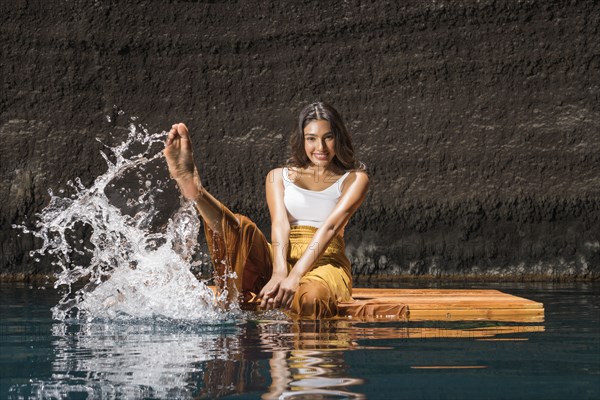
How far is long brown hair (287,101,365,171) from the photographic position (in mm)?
4492

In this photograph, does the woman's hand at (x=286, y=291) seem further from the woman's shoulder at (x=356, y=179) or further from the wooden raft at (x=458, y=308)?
the woman's shoulder at (x=356, y=179)

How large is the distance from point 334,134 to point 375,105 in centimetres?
359

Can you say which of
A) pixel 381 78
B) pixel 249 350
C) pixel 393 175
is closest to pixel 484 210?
pixel 393 175

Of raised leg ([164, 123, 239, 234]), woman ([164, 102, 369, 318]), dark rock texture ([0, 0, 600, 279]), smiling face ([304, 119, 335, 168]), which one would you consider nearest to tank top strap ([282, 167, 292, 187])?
woman ([164, 102, 369, 318])

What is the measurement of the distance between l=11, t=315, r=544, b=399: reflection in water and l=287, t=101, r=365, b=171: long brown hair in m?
0.87

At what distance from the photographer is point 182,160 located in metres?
4.04

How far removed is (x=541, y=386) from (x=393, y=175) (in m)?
5.57

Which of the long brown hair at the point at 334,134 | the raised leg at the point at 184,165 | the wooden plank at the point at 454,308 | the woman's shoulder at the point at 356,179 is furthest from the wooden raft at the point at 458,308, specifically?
the raised leg at the point at 184,165

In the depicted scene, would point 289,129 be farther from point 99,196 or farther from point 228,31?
point 99,196

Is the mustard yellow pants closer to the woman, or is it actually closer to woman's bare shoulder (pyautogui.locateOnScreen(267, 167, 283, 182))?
the woman

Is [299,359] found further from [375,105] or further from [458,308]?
[375,105]

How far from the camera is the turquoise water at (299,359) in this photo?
2375 mm

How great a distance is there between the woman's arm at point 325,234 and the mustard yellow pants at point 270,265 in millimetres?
49

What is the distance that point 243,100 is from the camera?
Result: 8180 mm
